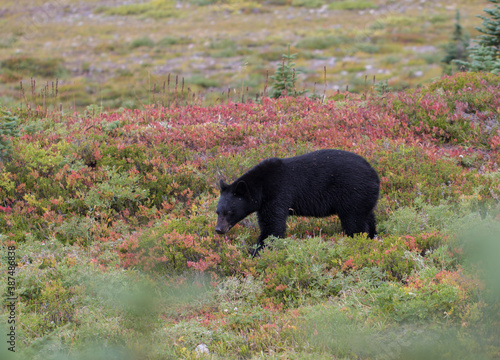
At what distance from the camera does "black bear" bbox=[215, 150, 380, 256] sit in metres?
7.41

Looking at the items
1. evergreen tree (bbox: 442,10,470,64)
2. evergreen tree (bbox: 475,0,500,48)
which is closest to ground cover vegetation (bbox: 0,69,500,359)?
evergreen tree (bbox: 475,0,500,48)

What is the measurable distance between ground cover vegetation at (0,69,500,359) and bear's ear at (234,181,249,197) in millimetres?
734

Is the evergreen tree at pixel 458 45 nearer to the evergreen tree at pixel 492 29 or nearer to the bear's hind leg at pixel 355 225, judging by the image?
the evergreen tree at pixel 492 29

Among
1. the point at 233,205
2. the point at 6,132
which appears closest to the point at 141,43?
the point at 6,132

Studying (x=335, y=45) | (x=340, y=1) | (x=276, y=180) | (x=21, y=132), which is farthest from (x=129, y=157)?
(x=340, y=1)

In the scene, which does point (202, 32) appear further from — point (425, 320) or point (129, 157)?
point (425, 320)

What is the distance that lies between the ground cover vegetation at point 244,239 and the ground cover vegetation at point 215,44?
9.41 metres

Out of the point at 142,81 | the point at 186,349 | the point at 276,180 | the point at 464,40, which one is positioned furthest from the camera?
the point at 142,81

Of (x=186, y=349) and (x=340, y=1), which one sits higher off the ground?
(x=340, y=1)

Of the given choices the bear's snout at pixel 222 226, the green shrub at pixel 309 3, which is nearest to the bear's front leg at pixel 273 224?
the bear's snout at pixel 222 226

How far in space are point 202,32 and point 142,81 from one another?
1766cm

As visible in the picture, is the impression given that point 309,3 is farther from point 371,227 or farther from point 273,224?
point 273,224

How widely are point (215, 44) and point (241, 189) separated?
107 feet

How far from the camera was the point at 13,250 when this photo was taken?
7.62 meters
